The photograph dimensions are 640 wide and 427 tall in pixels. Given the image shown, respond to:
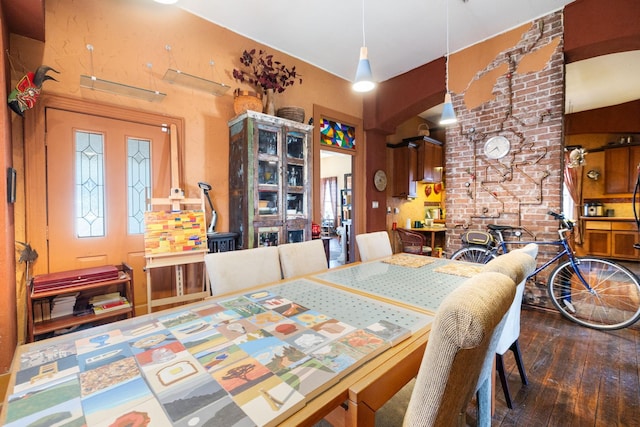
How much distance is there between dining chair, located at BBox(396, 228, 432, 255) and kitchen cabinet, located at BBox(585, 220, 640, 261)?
13.8 ft

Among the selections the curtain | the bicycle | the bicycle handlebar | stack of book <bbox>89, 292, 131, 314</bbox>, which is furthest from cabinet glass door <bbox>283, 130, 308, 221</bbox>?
the curtain

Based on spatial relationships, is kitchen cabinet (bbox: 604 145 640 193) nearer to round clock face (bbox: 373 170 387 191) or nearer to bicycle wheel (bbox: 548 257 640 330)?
bicycle wheel (bbox: 548 257 640 330)

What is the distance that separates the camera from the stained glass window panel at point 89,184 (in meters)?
2.40

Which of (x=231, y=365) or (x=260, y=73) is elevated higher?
(x=260, y=73)

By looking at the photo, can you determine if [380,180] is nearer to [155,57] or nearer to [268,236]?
[268,236]

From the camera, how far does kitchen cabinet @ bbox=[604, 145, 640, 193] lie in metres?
5.80

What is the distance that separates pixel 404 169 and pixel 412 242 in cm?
143

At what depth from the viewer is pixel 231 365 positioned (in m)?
0.81

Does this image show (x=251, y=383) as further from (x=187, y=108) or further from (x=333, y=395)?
(x=187, y=108)

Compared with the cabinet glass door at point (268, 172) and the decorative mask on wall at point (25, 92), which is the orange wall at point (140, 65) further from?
the cabinet glass door at point (268, 172)

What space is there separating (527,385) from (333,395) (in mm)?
1940

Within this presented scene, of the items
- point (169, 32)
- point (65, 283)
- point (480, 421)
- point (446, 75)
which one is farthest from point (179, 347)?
point (446, 75)

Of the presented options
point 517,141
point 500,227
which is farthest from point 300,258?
point 517,141

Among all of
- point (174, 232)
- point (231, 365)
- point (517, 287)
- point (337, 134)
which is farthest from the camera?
point (337, 134)
